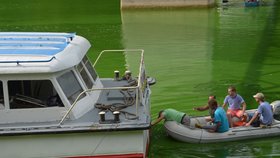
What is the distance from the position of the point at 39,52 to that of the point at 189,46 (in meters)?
14.1

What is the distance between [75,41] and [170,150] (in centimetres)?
298

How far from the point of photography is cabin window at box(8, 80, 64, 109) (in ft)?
25.9

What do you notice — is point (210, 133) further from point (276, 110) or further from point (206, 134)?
point (276, 110)

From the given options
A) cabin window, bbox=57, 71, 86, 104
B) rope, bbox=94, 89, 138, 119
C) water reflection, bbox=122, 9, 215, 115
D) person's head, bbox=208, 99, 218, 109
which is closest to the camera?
cabin window, bbox=57, 71, 86, 104

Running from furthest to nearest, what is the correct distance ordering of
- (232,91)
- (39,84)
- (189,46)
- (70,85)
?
(189,46) → (232,91) → (70,85) → (39,84)

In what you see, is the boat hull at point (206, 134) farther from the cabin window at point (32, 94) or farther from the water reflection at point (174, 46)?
the cabin window at point (32, 94)

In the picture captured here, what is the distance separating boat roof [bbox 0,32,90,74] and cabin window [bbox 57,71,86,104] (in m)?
0.22

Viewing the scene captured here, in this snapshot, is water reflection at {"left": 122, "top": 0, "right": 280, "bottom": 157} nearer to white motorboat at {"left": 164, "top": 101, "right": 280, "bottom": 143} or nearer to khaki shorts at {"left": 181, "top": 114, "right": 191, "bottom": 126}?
white motorboat at {"left": 164, "top": 101, "right": 280, "bottom": 143}

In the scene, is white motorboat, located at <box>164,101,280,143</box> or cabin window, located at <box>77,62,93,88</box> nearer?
cabin window, located at <box>77,62,93,88</box>

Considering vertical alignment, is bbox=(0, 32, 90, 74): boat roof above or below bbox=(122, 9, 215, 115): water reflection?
above

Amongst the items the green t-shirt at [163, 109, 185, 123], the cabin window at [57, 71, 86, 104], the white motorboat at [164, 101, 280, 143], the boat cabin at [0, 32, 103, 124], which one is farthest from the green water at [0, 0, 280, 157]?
the boat cabin at [0, 32, 103, 124]

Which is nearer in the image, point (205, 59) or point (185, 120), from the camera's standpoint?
point (185, 120)

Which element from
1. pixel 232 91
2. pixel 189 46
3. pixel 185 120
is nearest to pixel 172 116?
pixel 185 120

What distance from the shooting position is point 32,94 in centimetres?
804
